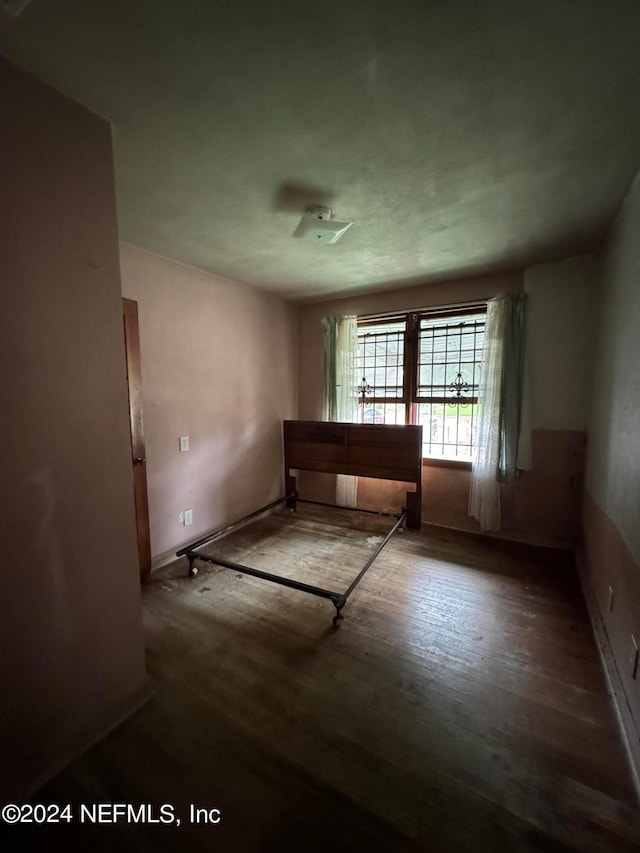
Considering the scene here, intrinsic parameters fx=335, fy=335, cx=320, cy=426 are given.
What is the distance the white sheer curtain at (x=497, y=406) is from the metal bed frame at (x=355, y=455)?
0.58 meters

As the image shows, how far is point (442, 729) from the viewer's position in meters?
1.41

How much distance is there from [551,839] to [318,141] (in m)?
2.66

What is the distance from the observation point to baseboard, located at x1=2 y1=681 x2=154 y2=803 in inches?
45.5

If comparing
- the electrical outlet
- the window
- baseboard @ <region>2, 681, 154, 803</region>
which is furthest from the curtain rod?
baseboard @ <region>2, 681, 154, 803</region>

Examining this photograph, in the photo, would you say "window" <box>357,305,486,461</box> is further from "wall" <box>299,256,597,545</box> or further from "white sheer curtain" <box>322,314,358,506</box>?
"wall" <box>299,256,597,545</box>

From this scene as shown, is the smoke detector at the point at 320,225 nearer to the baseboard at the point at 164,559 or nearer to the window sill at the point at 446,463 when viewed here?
the window sill at the point at 446,463

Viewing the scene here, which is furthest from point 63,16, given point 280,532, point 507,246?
point 280,532

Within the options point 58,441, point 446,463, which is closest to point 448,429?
point 446,463

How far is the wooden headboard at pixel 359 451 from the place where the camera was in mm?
3264

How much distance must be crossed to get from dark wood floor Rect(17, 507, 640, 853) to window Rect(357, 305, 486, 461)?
1596 mm

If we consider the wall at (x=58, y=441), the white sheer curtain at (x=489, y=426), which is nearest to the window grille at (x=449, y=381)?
the white sheer curtain at (x=489, y=426)

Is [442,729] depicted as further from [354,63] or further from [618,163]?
[618,163]

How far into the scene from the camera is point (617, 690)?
4.96 ft

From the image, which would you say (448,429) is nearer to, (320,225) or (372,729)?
(320,225)
